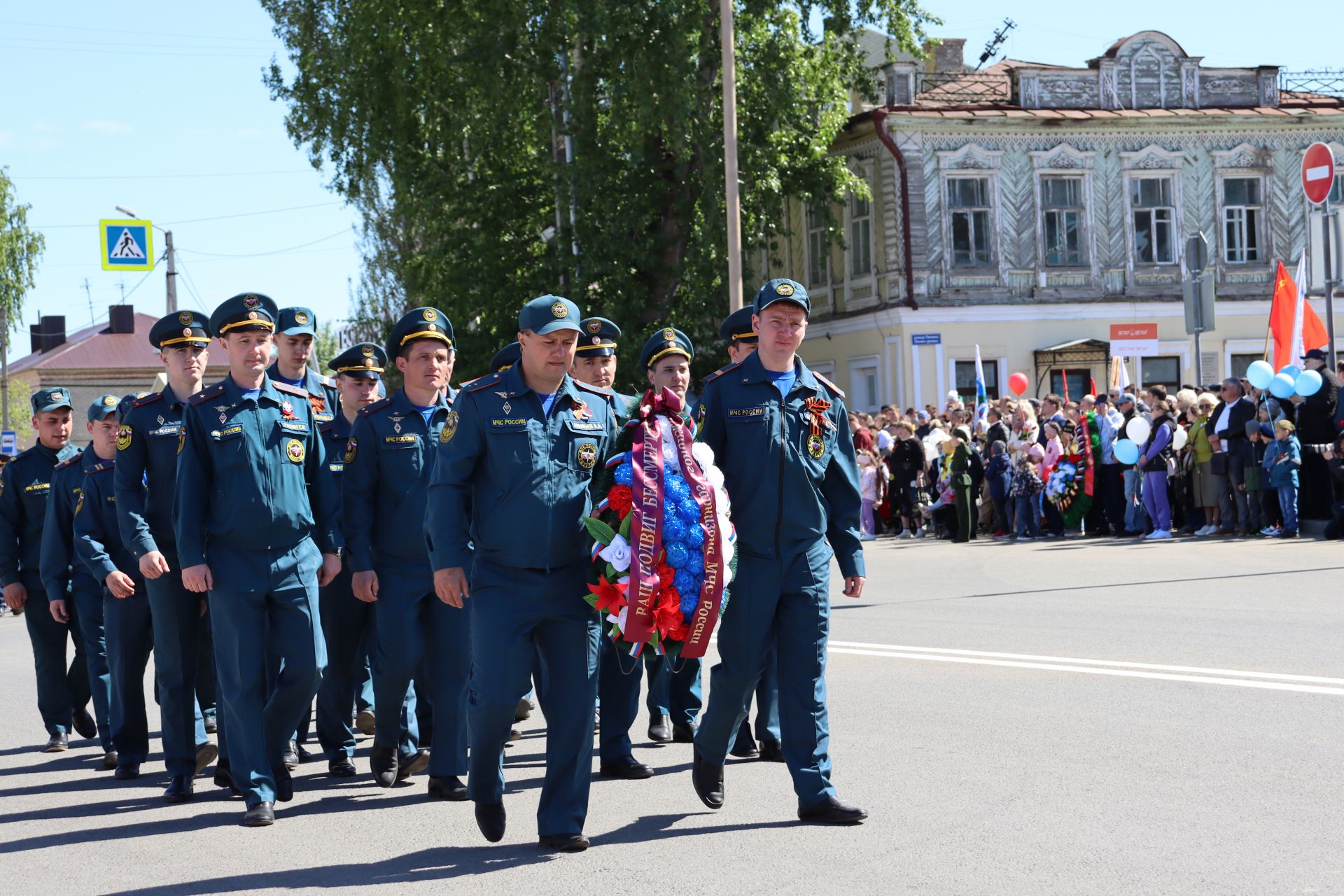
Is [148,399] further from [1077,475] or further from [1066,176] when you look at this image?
[1066,176]

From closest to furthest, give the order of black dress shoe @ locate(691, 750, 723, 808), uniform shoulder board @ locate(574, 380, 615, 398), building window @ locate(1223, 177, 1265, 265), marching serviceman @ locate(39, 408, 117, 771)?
uniform shoulder board @ locate(574, 380, 615, 398), black dress shoe @ locate(691, 750, 723, 808), marching serviceman @ locate(39, 408, 117, 771), building window @ locate(1223, 177, 1265, 265)

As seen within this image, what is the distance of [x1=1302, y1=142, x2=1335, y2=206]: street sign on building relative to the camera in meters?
19.0

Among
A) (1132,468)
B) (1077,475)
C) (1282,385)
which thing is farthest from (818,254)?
(1282,385)

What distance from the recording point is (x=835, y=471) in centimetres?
695

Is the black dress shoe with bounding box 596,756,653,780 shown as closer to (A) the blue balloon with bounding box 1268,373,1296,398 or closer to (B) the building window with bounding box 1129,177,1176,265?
(A) the blue balloon with bounding box 1268,373,1296,398

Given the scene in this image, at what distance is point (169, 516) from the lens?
8383mm

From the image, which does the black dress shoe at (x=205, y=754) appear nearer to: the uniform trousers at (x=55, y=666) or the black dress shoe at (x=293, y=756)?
the black dress shoe at (x=293, y=756)

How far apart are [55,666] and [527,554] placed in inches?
209

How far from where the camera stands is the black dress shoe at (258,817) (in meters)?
7.18

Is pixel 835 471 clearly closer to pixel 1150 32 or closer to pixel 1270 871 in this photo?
pixel 1270 871

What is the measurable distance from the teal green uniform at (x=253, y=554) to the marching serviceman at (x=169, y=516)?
609 millimetres

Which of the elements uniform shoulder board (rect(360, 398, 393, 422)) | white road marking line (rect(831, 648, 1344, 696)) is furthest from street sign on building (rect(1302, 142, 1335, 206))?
uniform shoulder board (rect(360, 398, 393, 422))

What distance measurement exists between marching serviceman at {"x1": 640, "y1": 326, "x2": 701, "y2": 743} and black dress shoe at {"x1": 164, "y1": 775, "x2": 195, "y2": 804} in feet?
7.94

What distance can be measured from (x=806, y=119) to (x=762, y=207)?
1941mm
